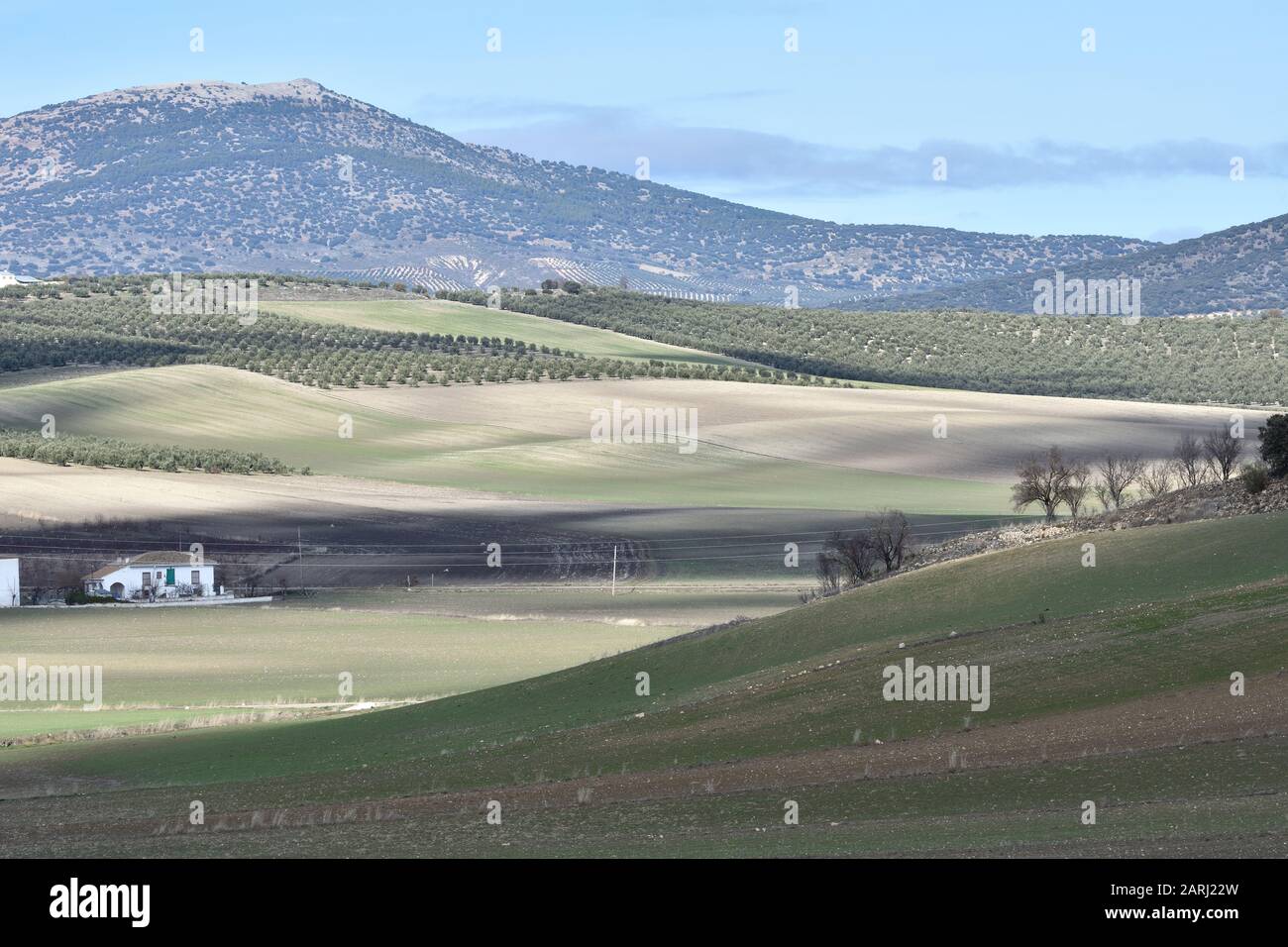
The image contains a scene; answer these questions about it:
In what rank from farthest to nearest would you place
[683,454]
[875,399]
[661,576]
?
[875,399] < [683,454] < [661,576]

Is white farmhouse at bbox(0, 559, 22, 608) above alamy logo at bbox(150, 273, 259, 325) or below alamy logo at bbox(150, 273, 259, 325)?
below

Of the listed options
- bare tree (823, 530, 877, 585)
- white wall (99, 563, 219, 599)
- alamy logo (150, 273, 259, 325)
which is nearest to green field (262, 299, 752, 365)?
alamy logo (150, 273, 259, 325)

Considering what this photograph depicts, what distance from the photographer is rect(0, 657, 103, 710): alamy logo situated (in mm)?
42688

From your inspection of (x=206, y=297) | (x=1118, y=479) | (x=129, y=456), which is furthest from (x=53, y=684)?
(x=206, y=297)

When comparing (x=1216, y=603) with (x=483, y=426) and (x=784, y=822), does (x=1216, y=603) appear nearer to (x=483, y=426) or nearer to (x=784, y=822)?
(x=784, y=822)

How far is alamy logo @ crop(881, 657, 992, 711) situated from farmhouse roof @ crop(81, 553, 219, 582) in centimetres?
4058

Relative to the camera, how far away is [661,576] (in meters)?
68.3

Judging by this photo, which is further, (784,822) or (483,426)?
(483,426)

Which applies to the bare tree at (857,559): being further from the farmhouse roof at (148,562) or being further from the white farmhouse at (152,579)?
the farmhouse roof at (148,562)
